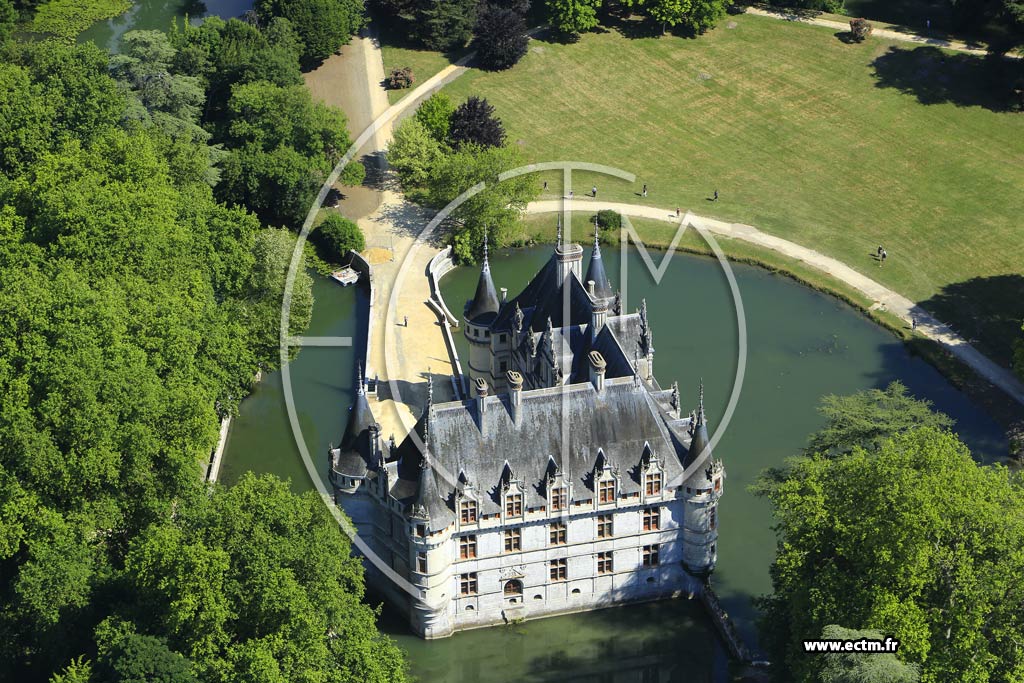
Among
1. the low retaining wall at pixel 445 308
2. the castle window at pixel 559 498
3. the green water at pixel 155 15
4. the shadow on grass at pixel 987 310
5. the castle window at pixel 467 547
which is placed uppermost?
the green water at pixel 155 15

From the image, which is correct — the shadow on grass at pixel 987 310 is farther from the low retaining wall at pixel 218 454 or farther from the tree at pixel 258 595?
the tree at pixel 258 595

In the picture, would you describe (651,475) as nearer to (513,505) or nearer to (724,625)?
(513,505)

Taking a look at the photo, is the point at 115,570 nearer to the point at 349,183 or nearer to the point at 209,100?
the point at 349,183

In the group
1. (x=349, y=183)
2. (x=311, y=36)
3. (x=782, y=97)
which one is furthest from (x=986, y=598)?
(x=311, y=36)

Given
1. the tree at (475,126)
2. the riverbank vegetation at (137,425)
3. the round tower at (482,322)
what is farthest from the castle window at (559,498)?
the tree at (475,126)

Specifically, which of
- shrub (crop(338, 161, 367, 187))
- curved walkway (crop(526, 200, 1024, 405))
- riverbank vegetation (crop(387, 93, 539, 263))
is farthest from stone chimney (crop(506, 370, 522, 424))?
shrub (crop(338, 161, 367, 187))

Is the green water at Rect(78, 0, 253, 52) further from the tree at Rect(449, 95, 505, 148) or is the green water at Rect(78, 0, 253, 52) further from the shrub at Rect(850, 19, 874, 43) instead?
the shrub at Rect(850, 19, 874, 43)
